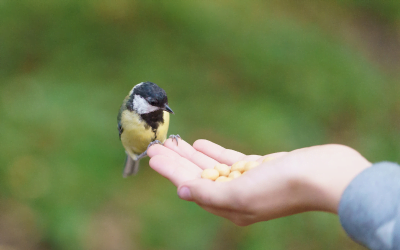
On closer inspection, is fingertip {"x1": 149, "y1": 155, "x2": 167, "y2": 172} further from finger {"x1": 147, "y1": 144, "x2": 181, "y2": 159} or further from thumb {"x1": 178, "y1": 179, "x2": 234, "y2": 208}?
thumb {"x1": 178, "y1": 179, "x2": 234, "y2": 208}

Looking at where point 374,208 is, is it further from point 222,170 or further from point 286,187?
point 222,170

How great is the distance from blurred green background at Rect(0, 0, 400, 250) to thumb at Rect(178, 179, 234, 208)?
1.43 meters

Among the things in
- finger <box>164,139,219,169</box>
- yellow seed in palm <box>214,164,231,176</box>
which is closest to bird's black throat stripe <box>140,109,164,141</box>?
finger <box>164,139,219,169</box>

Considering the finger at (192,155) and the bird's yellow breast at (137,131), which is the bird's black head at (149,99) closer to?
the bird's yellow breast at (137,131)

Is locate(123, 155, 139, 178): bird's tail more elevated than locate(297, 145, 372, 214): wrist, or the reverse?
locate(297, 145, 372, 214): wrist

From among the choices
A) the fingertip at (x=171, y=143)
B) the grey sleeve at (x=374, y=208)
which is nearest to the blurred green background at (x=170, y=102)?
the fingertip at (x=171, y=143)

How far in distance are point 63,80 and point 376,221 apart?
297 centimetres

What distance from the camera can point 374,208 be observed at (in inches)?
43.4

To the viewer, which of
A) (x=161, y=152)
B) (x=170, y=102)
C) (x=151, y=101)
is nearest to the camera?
(x=161, y=152)

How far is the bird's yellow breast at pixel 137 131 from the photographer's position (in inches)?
83.5

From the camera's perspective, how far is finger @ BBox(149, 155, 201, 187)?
163 cm

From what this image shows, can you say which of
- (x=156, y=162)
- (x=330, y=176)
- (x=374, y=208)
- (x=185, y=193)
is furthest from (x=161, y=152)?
(x=374, y=208)

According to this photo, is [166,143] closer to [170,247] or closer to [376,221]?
[170,247]

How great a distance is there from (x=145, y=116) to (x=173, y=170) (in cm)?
56
